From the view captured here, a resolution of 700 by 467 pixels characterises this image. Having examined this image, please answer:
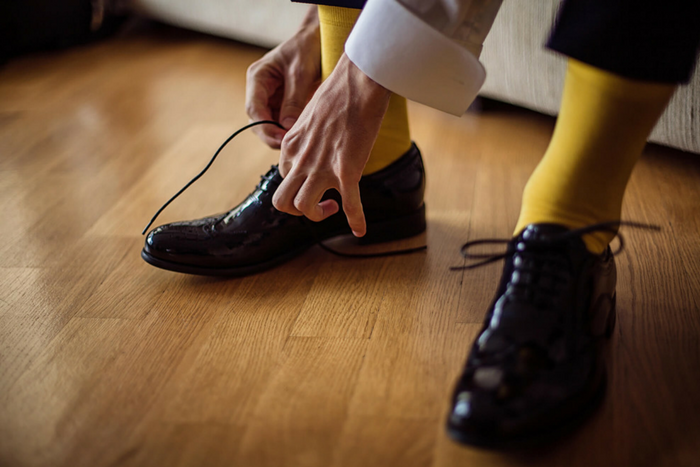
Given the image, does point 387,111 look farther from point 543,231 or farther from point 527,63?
point 527,63

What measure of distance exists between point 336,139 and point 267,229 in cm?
19

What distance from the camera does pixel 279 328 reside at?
2.19 ft

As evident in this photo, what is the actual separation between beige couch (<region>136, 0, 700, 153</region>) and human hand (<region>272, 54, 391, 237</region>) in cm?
50

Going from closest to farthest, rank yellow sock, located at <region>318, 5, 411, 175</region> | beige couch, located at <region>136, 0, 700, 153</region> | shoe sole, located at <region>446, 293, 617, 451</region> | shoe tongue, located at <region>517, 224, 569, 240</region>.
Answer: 1. shoe sole, located at <region>446, 293, 617, 451</region>
2. shoe tongue, located at <region>517, 224, 569, 240</region>
3. yellow sock, located at <region>318, 5, 411, 175</region>
4. beige couch, located at <region>136, 0, 700, 153</region>

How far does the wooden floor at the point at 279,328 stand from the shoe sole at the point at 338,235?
0.04 ft

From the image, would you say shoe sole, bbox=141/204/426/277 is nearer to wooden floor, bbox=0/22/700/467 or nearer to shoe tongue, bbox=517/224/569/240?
wooden floor, bbox=0/22/700/467

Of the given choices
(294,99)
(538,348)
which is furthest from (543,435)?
(294,99)

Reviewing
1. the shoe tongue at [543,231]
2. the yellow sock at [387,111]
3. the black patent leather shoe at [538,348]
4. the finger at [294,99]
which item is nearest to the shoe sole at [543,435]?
the black patent leather shoe at [538,348]

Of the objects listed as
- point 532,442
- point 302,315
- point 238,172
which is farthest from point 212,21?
point 532,442

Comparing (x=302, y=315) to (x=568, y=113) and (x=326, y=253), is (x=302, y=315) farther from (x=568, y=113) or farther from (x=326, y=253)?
(x=568, y=113)

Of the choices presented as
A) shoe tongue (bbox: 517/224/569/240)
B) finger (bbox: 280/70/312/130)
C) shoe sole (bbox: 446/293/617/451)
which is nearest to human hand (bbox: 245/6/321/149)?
finger (bbox: 280/70/312/130)

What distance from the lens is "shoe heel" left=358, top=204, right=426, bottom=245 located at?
2.67 ft

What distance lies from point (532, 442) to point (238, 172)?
0.75 meters

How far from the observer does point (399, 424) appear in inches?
20.5
